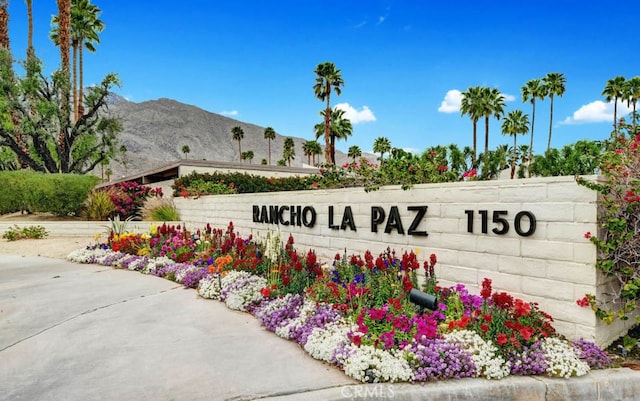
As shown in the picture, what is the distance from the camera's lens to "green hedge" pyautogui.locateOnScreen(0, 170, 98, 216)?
16344 mm

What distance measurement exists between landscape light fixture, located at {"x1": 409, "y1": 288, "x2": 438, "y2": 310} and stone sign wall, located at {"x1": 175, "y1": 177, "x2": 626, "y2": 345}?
1.14 m

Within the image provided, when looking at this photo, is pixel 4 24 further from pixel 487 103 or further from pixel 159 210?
pixel 487 103

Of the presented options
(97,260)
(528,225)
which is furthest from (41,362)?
(97,260)

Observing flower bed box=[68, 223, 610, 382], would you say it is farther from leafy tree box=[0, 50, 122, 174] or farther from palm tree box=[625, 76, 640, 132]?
palm tree box=[625, 76, 640, 132]

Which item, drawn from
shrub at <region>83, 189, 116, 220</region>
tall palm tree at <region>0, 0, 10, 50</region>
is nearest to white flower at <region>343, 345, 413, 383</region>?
shrub at <region>83, 189, 116, 220</region>

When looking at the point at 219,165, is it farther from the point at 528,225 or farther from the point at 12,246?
the point at 528,225

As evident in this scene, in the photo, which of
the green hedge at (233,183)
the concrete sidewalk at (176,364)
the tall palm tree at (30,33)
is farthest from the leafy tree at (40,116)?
the concrete sidewalk at (176,364)

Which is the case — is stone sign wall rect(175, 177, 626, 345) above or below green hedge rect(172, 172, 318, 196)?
below

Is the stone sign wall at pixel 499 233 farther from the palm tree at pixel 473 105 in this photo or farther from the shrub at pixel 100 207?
the palm tree at pixel 473 105

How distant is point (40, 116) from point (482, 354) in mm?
28130

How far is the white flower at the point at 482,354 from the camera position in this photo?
11.5 ft

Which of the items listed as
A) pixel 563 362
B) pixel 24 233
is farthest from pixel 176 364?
pixel 24 233

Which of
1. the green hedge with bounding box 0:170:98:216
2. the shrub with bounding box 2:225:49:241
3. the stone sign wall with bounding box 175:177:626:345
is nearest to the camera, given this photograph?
the stone sign wall with bounding box 175:177:626:345

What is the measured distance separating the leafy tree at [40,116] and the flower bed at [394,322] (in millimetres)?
22856
